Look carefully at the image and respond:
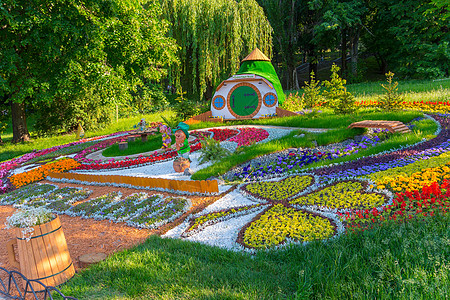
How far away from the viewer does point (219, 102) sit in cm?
1406

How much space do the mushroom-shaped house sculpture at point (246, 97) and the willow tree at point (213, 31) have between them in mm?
3966

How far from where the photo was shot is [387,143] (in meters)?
6.71

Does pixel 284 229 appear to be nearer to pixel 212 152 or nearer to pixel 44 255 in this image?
pixel 44 255

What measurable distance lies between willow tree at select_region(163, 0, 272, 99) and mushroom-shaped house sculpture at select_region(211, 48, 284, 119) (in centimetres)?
397

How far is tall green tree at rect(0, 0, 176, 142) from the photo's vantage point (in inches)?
438

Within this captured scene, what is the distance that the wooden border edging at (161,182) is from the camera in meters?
5.66

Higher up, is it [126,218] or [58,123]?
[58,123]

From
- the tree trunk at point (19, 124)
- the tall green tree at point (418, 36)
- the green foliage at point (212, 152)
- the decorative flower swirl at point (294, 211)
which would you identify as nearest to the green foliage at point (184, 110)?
the green foliage at point (212, 152)

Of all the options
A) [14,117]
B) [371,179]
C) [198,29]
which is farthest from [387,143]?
[14,117]

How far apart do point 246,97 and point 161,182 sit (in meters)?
8.53

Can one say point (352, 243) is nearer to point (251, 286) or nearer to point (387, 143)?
point (251, 286)

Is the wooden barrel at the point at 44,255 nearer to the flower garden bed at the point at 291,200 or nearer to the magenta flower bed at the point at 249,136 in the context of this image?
the flower garden bed at the point at 291,200

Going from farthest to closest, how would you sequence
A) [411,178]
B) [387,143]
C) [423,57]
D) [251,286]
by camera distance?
1. [423,57]
2. [387,143]
3. [411,178]
4. [251,286]

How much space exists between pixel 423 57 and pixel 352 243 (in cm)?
2408
